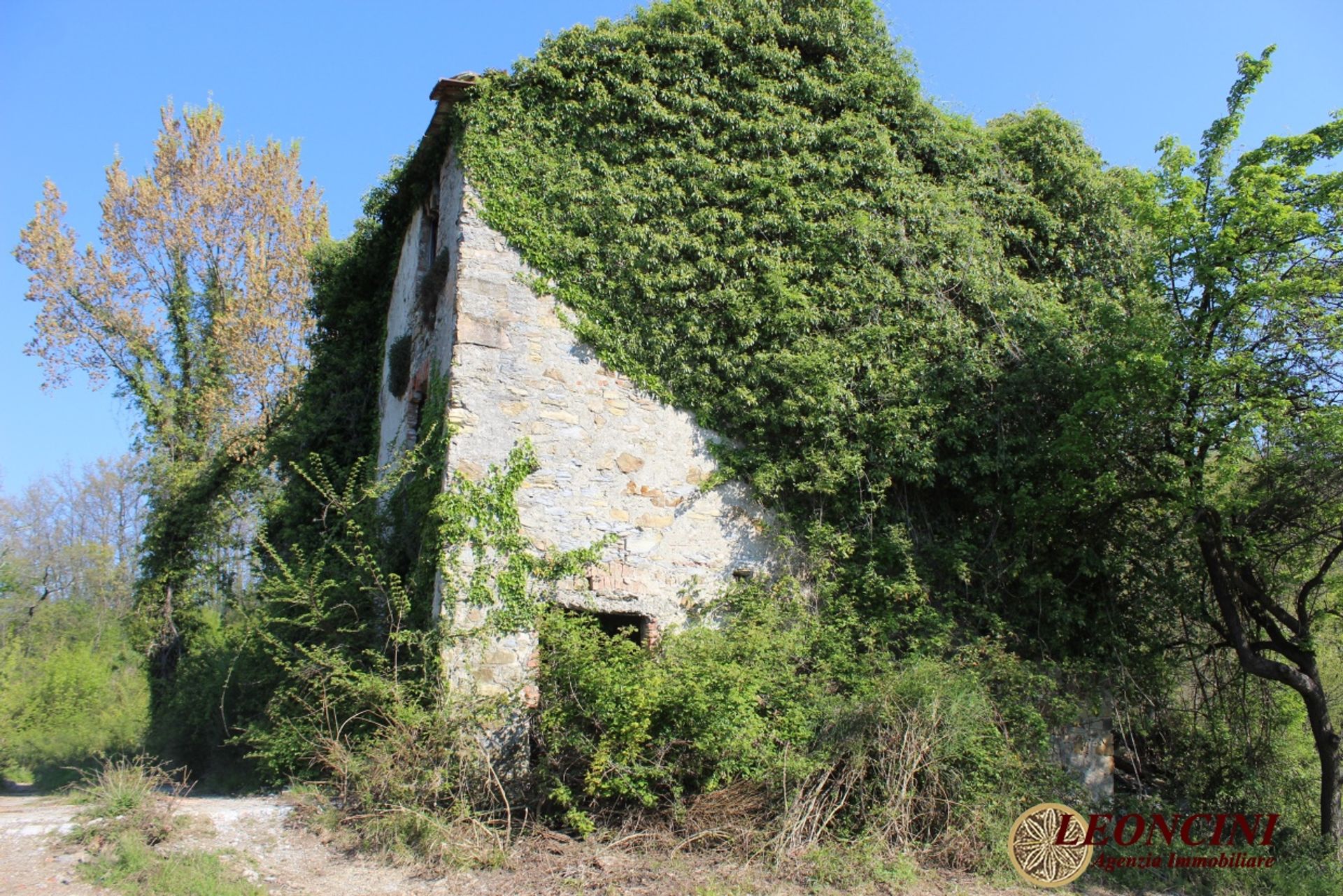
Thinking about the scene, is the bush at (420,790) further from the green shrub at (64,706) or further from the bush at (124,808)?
the green shrub at (64,706)

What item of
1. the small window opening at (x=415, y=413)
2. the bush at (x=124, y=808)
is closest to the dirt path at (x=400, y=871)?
the bush at (x=124, y=808)

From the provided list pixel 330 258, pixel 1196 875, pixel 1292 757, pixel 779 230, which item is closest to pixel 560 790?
pixel 1196 875

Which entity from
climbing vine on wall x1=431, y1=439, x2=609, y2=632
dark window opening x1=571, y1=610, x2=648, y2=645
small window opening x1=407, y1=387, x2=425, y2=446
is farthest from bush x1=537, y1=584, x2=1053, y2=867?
small window opening x1=407, y1=387, x2=425, y2=446

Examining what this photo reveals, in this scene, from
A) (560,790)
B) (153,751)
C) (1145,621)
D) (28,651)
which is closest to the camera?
(560,790)

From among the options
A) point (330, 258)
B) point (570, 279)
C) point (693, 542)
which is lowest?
point (693, 542)

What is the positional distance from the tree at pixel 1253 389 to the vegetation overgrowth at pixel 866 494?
4 centimetres

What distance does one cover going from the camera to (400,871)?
6148 mm

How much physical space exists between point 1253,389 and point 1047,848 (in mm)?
4390

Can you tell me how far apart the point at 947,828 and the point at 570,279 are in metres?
5.92

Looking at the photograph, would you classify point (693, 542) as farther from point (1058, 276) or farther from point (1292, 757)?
point (1292, 757)

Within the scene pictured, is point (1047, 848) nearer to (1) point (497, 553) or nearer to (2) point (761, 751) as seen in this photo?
(2) point (761, 751)

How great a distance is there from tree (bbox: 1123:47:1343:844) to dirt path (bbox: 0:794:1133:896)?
3.46m

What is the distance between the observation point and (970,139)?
10922 mm

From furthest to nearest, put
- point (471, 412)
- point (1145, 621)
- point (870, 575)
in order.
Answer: point (1145, 621)
point (870, 575)
point (471, 412)
